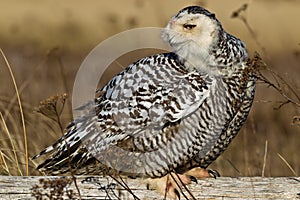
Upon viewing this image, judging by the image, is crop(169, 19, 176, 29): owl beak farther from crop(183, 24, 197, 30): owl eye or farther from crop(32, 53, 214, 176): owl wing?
crop(32, 53, 214, 176): owl wing

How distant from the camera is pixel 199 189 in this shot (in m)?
4.72

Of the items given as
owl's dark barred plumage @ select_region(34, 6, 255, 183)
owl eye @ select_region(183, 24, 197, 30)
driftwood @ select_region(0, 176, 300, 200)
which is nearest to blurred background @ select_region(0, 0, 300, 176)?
driftwood @ select_region(0, 176, 300, 200)

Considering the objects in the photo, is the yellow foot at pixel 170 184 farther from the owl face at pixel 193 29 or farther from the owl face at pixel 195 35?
the owl face at pixel 193 29

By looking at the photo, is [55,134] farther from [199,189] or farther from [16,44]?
[16,44]

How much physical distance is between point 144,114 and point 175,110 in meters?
0.21

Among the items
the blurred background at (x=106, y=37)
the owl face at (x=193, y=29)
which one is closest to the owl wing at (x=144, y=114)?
the owl face at (x=193, y=29)

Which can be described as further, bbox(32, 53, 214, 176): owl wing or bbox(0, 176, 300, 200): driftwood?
bbox(32, 53, 214, 176): owl wing

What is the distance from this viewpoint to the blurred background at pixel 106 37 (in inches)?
345

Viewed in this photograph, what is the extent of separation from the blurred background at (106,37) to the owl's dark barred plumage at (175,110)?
80 centimetres

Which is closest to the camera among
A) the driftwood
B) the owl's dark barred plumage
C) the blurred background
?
the driftwood

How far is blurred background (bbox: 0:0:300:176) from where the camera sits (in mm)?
8761

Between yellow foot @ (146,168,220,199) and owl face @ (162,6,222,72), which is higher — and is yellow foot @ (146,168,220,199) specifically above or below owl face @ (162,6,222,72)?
below

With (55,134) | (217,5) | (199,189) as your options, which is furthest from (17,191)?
(217,5)

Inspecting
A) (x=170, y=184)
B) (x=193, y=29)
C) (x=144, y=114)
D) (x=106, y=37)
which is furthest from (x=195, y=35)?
(x=106, y=37)
